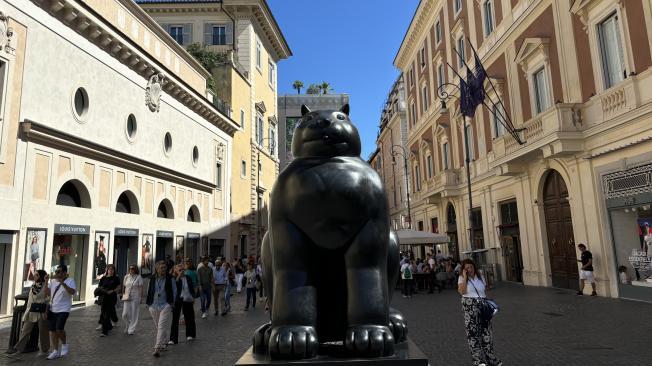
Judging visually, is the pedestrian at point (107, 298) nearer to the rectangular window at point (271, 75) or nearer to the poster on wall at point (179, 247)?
the poster on wall at point (179, 247)

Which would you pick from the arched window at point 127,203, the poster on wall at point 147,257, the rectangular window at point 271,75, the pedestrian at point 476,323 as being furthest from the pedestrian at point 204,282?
the rectangular window at point 271,75

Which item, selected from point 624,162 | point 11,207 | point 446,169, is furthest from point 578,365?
point 446,169

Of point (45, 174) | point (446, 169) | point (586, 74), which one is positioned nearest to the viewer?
point (45, 174)

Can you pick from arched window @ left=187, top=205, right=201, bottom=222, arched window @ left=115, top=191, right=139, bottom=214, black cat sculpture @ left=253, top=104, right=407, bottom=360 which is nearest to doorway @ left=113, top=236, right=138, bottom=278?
arched window @ left=115, top=191, right=139, bottom=214

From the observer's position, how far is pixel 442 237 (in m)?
19.4

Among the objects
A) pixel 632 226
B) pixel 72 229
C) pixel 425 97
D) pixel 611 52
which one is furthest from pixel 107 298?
pixel 425 97

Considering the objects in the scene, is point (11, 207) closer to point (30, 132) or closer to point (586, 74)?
point (30, 132)

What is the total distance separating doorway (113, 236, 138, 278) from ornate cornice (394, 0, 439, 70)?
75.0ft

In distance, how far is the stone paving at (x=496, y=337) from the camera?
22.5 feet

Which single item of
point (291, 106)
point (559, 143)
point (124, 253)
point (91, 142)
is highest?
point (291, 106)

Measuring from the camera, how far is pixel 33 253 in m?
11.9

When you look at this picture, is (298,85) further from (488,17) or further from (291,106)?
(488,17)

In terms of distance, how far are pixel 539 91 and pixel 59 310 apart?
16.6m

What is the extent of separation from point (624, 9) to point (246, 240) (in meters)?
25.2
